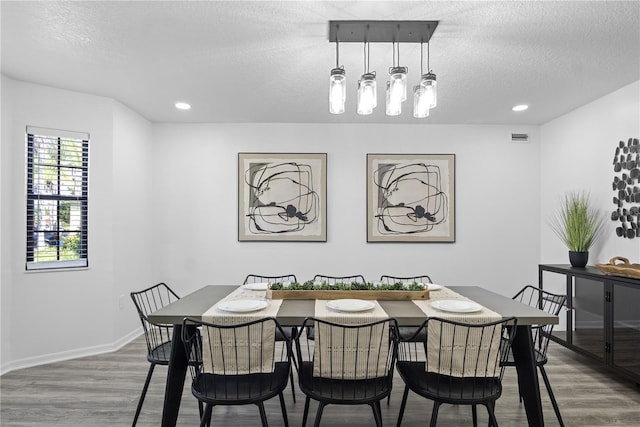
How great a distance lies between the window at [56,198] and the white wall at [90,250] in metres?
0.07

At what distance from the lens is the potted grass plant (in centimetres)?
357

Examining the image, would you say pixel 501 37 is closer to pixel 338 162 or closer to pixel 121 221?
pixel 338 162

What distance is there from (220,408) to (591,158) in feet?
13.3

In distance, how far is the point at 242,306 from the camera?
2.25 metres

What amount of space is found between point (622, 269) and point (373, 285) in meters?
1.93

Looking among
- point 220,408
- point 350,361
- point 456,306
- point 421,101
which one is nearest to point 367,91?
point 421,101

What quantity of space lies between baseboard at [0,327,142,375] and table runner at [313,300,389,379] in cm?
279

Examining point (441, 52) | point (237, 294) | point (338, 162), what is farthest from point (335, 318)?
point (338, 162)

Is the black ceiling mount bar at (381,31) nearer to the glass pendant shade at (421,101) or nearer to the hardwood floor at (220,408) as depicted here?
the glass pendant shade at (421,101)

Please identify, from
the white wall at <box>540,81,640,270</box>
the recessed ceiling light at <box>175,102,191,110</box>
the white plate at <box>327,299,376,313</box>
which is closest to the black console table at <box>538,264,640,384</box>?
the white wall at <box>540,81,640,270</box>

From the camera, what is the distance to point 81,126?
11.9 feet

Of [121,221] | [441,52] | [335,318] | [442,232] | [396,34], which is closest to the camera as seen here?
[335,318]

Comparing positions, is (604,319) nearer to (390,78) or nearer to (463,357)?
(463,357)

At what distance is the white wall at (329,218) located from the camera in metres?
4.57
